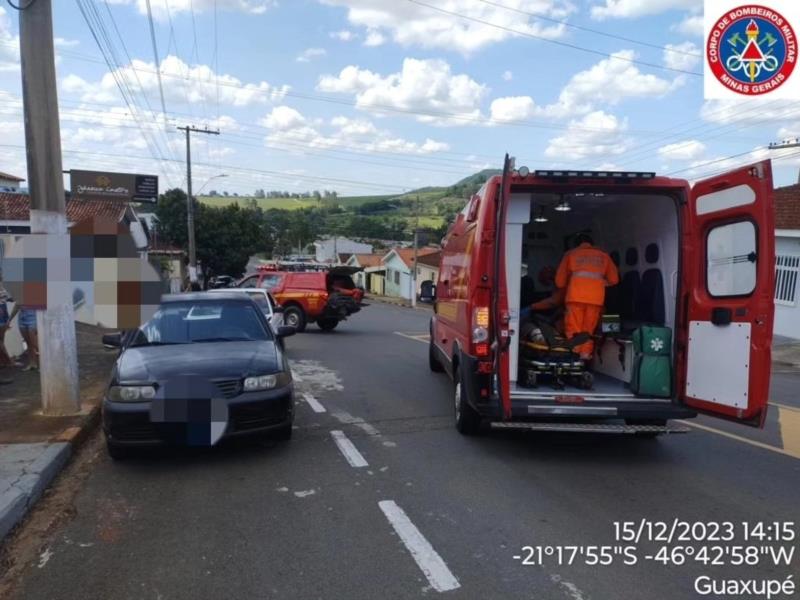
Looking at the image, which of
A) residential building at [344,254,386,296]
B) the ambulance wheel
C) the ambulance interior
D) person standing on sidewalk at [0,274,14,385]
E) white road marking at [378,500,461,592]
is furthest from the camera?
residential building at [344,254,386,296]

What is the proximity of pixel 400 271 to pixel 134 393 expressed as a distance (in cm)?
5666

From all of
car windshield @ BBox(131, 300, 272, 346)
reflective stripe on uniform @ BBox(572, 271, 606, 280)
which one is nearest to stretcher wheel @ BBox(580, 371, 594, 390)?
reflective stripe on uniform @ BBox(572, 271, 606, 280)

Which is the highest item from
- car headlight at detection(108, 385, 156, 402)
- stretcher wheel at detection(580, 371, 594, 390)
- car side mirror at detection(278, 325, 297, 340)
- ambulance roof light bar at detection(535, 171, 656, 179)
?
ambulance roof light bar at detection(535, 171, 656, 179)

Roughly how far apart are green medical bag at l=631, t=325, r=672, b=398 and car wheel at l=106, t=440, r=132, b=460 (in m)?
4.69

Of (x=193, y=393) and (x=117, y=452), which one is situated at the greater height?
(x=193, y=393)

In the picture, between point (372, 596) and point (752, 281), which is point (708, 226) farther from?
point (372, 596)

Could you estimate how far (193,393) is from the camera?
5.52 metres

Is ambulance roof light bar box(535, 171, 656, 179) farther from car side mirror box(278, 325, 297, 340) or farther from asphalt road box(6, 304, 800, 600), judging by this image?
car side mirror box(278, 325, 297, 340)

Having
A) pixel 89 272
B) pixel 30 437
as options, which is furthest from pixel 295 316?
pixel 30 437

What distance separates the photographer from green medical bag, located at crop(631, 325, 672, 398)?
19.5ft

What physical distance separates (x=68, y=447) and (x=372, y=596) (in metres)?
3.90

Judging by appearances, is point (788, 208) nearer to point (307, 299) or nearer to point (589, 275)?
→ point (307, 299)

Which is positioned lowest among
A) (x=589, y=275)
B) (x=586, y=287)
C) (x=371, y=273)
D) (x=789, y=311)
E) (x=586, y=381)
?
(x=371, y=273)

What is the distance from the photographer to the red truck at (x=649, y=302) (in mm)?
4992
